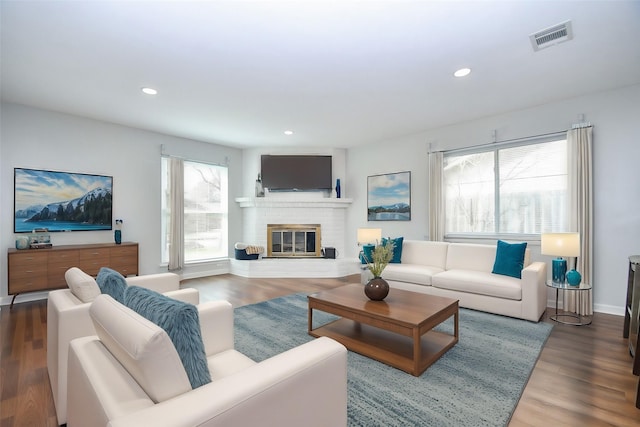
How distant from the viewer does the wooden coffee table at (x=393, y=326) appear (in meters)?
2.37

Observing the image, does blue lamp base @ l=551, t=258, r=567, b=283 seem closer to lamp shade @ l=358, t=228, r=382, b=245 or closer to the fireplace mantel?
lamp shade @ l=358, t=228, r=382, b=245

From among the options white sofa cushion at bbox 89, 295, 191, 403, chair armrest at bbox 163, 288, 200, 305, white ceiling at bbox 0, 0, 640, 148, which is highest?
white ceiling at bbox 0, 0, 640, 148

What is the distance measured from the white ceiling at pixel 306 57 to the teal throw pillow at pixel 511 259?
189 centimetres

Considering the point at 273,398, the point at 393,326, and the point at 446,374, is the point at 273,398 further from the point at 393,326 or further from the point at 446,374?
the point at 446,374

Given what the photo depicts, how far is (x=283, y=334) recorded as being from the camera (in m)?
3.05

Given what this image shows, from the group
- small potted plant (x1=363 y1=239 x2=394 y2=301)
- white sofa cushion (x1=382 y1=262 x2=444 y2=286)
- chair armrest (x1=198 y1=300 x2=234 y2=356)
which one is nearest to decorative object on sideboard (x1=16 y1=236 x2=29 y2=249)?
chair armrest (x1=198 y1=300 x2=234 y2=356)

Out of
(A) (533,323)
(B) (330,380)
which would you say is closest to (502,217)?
(A) (533,323)

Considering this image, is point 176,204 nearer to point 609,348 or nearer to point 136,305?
point 136,305

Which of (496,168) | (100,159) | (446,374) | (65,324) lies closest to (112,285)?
(65,324)

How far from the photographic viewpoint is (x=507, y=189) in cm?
461

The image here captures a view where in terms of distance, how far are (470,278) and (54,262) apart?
5401mm

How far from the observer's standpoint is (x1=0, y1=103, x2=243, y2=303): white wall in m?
4.16

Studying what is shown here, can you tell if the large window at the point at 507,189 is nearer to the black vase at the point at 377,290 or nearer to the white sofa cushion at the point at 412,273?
the white sofa cushion at the point at 412,273

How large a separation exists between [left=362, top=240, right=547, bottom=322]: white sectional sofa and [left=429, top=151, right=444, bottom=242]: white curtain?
452 millimetres
